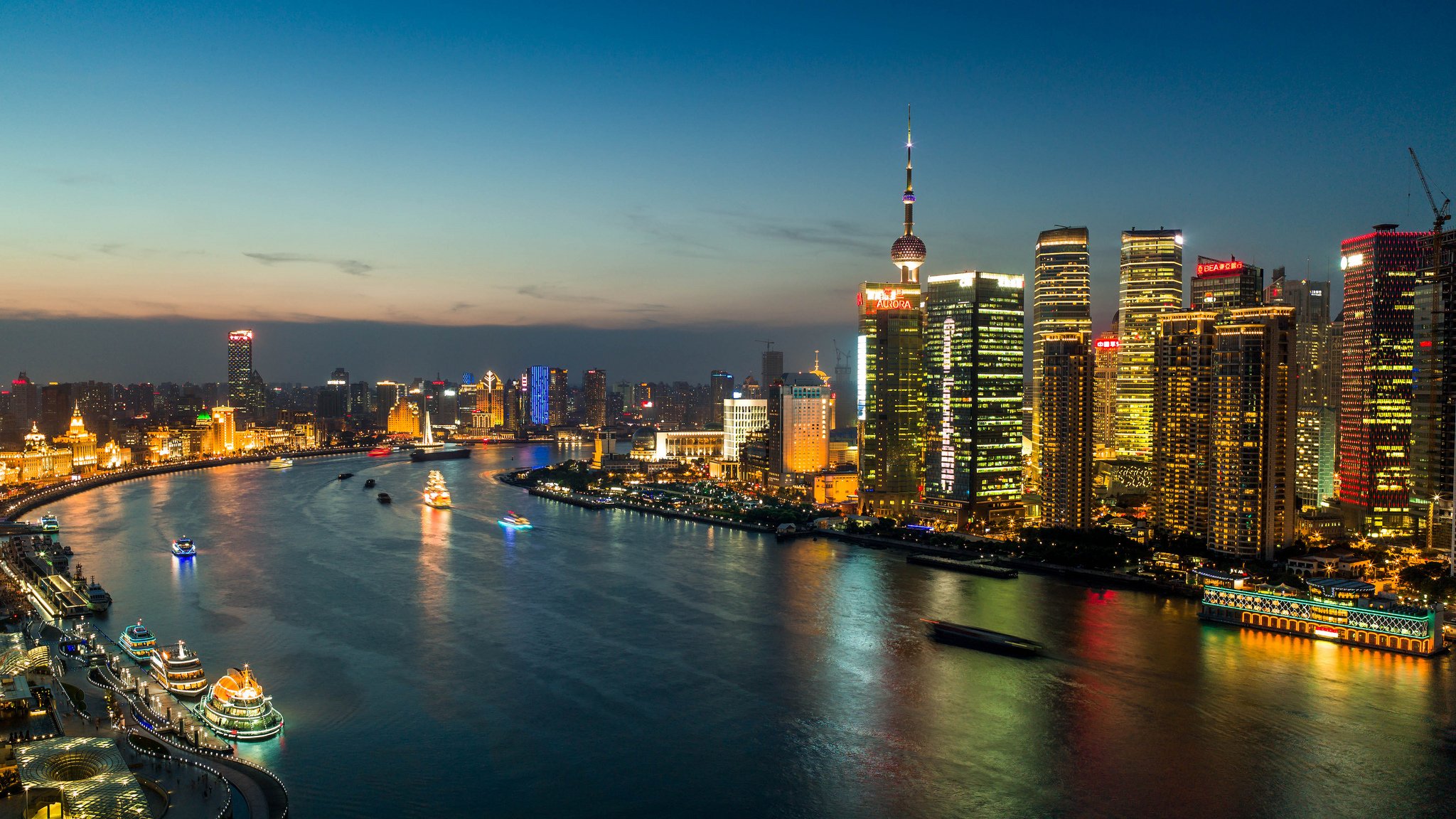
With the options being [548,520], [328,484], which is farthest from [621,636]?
[328,484]

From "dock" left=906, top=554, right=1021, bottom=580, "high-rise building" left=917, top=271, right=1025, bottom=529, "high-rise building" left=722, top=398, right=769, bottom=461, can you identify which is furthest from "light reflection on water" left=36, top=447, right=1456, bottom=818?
"high-rise building" left=722, top=398, right=769, bottom=461

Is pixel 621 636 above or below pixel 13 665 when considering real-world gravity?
below

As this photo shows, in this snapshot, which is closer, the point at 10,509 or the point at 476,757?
the point at 476,757

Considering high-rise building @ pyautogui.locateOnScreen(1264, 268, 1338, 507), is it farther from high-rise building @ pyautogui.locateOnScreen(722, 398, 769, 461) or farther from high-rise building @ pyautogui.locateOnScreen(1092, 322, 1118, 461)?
high-rise building @ pyautogui.locateOnScreen(722, 398, 769, 461)

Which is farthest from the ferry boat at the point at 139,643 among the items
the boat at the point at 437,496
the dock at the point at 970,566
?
the boat at the point at 437,496

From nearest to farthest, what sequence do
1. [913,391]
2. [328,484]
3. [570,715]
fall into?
[570,715], [913,391], [328,484]

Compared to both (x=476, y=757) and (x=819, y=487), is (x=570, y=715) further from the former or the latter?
(x=819, y=487)
